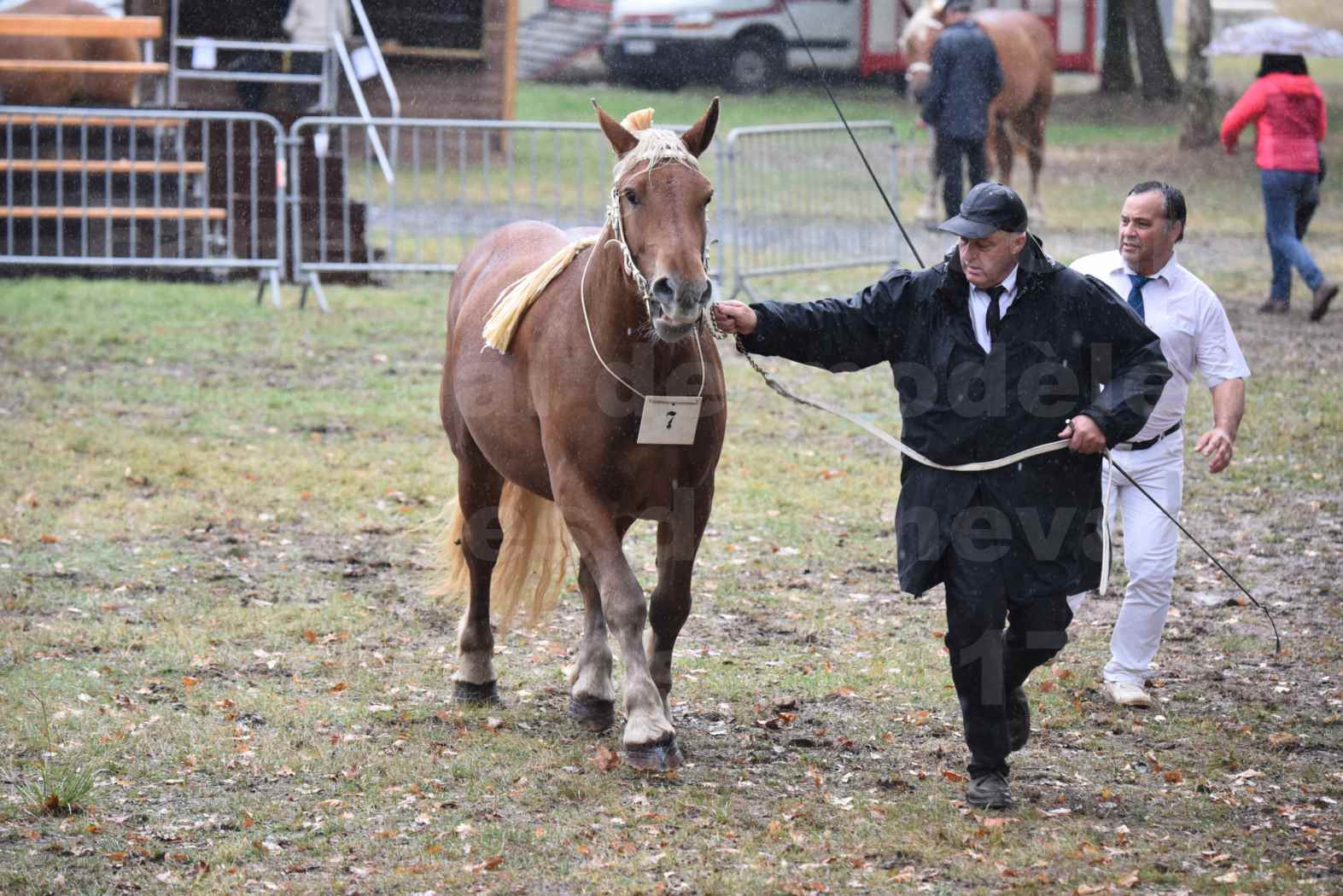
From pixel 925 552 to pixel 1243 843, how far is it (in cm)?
121

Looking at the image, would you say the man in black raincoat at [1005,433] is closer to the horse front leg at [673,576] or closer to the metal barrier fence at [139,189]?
the horse front leg at [673,576]

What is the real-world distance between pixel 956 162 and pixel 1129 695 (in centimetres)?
1092

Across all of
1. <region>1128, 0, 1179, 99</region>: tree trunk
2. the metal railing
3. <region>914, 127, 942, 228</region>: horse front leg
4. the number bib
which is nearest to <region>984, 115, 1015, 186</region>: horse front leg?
<region>914, 127, 942, 228</region>: horse front leg

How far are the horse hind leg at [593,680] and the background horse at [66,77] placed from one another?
37.4 ft

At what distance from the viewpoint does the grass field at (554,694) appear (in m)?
4.50

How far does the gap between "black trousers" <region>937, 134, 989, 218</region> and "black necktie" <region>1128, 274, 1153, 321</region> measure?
1009 cm

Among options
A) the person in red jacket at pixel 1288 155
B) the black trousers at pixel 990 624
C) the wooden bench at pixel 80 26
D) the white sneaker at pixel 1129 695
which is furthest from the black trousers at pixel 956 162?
the black trousers at pixel 990 624

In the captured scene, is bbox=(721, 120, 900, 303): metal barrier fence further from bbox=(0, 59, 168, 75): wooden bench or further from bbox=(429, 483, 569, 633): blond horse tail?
bbox=(429, 483, 569, 633): blond horse tail

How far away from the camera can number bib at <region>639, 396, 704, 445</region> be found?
493 centimetres

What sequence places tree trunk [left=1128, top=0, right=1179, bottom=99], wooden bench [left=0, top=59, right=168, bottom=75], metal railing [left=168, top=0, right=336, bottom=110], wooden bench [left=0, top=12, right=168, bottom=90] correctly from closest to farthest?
wooden bench [left=0, top=59, right=168, bottom=75]
wooden bench [left=0, top=12, right=168, bottom=90]
metal railing [left=168, top=0, right=336, bottom=110]
tree trunk [left=1128, top=0, right=1179, bottom=99]

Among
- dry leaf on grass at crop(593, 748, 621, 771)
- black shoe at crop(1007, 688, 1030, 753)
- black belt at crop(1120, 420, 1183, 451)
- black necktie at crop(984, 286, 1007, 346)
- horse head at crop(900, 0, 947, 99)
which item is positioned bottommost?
dry leaf on grass at crop(593, 748, 621, 771)

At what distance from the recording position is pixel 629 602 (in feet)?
16.5

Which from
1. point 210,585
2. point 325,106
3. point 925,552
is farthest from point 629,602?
point 325,106

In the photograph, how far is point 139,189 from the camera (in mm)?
14406
